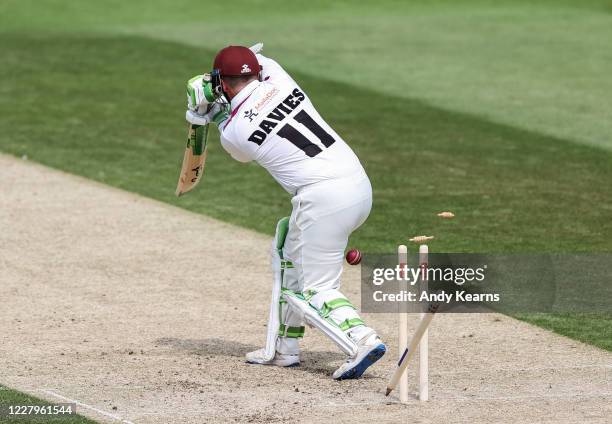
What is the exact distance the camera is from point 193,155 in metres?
10.3

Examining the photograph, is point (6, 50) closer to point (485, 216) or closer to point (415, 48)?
point (415, 48)

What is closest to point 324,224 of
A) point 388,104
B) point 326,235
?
point 326,235

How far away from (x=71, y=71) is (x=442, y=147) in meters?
7.52

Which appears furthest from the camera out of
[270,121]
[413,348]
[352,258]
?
[270,121]

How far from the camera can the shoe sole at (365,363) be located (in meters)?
9.21

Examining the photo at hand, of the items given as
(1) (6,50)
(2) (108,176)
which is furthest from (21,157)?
(1) (6,50)

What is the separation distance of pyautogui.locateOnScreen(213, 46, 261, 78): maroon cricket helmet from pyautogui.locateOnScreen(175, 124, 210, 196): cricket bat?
58 cm

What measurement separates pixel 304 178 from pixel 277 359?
141cm

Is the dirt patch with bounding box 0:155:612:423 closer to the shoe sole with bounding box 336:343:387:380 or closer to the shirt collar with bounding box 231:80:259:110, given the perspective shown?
the shoe sole with bounding box 336:343:387:380

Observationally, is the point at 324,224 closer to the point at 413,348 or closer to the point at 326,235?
the point at 326,235

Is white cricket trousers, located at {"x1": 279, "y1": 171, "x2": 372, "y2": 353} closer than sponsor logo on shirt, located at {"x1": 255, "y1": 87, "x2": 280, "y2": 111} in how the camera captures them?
Yes

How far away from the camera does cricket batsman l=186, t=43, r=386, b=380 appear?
30.9 feet

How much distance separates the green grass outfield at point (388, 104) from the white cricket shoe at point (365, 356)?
2.11m

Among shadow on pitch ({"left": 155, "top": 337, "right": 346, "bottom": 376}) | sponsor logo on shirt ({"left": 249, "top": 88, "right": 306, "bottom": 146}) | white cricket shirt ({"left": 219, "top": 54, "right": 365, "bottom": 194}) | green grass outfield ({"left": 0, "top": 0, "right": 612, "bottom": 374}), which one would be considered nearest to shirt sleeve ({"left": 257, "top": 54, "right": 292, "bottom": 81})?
white cricket shirt ({"left": 219, "top": 54, "right": 365, "bottom": 194})
